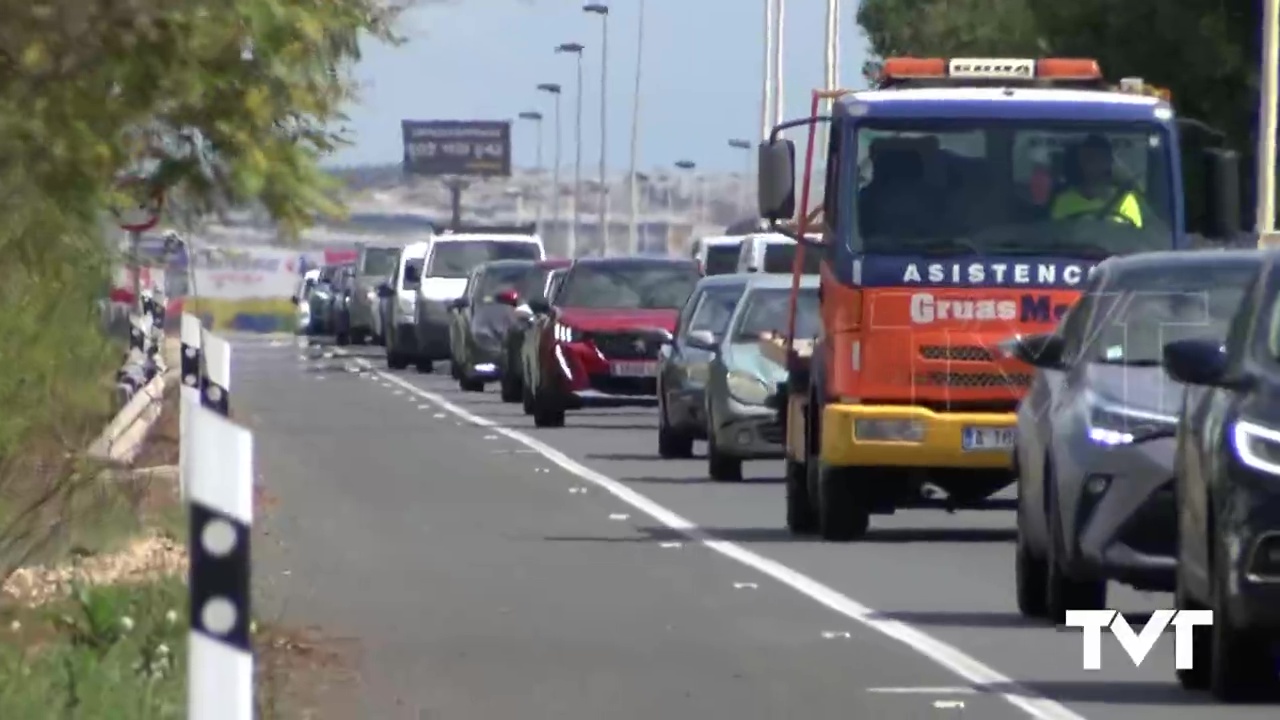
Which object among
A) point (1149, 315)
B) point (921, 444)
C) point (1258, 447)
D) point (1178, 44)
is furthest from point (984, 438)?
point (1178, 44)

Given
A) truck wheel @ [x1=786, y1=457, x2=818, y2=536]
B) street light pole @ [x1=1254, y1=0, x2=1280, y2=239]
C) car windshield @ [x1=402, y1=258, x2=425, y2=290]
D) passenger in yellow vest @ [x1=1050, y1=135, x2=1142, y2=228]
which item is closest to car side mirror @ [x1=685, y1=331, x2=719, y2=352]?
truck wheel @ [x1=786, y1=457, x2=818, y2=536]

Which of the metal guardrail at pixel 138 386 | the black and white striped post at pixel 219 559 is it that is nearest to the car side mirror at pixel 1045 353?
the metal guardrail at pixel 138 386

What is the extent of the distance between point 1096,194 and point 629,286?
1834 centimetres

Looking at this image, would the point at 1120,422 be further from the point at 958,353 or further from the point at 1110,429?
the point at 958,353

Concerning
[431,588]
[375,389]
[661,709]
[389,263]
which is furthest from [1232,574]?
[389,263]

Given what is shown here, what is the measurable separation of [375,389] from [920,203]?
100 feet

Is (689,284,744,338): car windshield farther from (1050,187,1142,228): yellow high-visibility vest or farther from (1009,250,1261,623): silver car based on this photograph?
(1009,250,1261,623): silver car

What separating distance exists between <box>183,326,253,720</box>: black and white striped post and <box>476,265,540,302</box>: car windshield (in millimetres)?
40541

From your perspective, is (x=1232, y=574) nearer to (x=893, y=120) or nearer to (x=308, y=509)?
(x=893, y=120)

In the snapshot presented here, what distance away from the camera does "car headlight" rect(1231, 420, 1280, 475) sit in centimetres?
1223

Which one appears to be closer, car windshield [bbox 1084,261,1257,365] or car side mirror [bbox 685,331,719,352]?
car windshield [bbox 1084,261,1257,365]

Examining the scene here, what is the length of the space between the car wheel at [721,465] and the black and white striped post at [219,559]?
65.6ft

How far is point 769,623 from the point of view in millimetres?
16297

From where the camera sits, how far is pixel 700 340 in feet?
97.5
